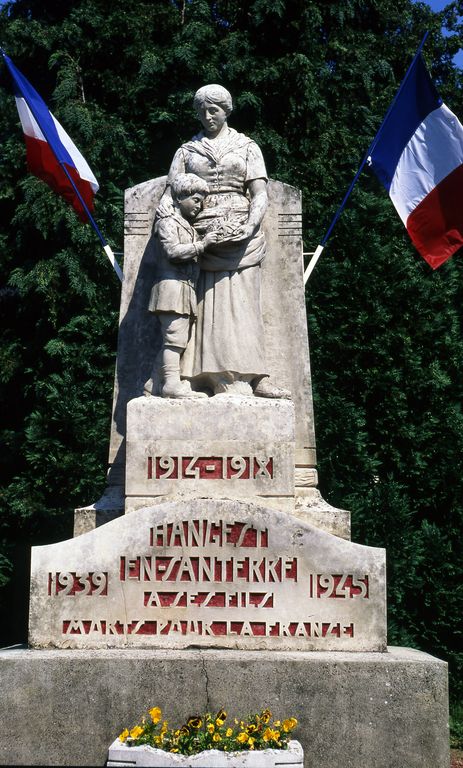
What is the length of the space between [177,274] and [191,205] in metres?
0.46

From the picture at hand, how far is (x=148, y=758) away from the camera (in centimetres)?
528

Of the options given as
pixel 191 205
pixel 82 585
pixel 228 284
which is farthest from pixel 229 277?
pixel 82 585

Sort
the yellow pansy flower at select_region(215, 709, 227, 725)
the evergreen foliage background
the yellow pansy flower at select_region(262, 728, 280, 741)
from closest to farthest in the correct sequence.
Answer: the yellow pansy flower at select_region(262, 728, 280, 741), the yellow pansy flower at select_region(215, 709, 227, 725), the evergreen foliage background

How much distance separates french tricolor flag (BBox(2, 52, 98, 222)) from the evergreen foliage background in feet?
9.06

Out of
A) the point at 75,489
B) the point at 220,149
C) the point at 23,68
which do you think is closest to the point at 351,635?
the point at 220,149

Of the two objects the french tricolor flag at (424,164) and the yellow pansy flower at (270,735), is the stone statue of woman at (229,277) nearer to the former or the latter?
the yellow pansy flower at (270,735)

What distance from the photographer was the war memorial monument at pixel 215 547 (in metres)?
5.98

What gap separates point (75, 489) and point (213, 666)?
6312 mm

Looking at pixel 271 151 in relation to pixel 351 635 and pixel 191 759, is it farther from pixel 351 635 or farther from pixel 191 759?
pixel 191 759

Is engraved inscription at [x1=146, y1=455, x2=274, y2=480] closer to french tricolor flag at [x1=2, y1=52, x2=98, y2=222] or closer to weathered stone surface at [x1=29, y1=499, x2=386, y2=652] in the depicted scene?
weathered stone surface at [x1=29, y1=499, x2=386, y2=652]

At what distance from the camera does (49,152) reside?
32.0 feet

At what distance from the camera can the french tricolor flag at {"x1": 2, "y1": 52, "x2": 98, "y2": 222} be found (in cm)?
964

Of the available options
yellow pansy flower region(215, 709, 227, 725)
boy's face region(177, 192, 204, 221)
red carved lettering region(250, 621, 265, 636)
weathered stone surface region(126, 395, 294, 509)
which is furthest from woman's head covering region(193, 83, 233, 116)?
yellow pansy flower region(215, 709, 227, 725)

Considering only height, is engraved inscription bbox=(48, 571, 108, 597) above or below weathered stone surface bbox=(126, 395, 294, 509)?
below
